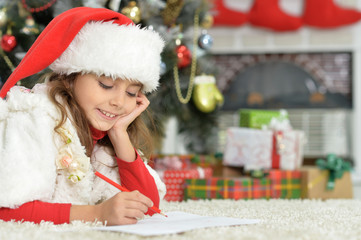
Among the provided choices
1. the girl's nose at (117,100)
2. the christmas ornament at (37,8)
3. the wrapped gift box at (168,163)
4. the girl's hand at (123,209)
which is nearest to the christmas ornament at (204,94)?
the wrapped gift box at (168,163)

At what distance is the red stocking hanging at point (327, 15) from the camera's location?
314 cm

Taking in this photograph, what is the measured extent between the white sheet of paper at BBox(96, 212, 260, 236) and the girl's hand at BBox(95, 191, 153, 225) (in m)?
0.02

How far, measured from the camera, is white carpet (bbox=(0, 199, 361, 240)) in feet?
2.19

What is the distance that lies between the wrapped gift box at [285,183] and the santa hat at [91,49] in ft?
3.34

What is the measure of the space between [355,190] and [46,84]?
2.33 m

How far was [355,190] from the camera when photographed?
9.37 ft

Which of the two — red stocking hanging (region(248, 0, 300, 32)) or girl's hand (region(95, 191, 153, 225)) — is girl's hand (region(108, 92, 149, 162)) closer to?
girl's hand (region(95, 191, 153, 225))

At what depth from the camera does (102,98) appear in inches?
37.0

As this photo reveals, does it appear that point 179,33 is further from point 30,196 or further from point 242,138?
point 30,196

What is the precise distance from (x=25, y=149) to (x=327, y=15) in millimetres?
2746

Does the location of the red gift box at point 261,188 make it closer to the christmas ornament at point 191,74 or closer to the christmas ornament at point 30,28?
the christmas ornament at point 191,74

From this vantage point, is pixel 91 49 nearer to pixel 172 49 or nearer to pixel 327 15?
pixel 172 49

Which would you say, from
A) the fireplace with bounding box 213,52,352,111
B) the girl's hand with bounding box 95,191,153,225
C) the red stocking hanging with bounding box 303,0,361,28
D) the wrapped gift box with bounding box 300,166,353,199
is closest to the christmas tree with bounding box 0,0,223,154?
the wrapped gift box with bounding box 300,166,353,199

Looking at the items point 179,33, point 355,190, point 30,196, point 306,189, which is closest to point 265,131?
point 306,189
